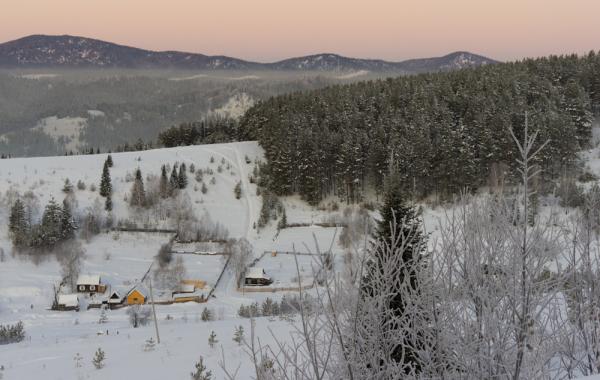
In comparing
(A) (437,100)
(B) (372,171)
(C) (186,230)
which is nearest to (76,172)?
(C) (186,230)

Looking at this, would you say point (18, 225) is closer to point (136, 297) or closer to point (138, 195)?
point (138, 195)

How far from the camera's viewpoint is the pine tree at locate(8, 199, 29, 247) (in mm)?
34875

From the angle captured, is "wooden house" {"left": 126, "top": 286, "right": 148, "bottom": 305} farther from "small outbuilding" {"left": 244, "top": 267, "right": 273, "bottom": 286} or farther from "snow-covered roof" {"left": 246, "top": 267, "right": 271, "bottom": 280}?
"snow-covered roof" {"left": 246, "top": 267, "right": 271, "bottom": 280}

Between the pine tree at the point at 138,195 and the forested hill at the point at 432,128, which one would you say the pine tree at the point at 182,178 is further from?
the forested hill at the point at 432,128

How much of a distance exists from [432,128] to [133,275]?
97.3 ft

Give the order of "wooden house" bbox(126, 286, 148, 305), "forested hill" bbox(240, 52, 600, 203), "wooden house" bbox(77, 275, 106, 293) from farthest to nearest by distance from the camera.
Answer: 1. "forested hill" bbox(240, 52, 600, 203)
2. "wooden house" bbox(77, 275, 106, 293)
3. "wooden house" bbox(126, 286, 148, 305)

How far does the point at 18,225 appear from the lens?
1412 inches

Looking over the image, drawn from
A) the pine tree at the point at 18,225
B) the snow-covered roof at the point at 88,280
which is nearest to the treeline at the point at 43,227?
the pine tree at the point at 18,225

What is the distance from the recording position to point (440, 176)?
4181cm

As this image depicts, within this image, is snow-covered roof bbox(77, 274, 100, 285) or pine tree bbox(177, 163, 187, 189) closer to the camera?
snow-covered roof bbox(77, 274, 100, 285)

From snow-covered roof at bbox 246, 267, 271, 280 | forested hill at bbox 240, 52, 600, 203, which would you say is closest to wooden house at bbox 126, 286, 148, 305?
snow-covered roof at bbox 246, 267, 271, 280

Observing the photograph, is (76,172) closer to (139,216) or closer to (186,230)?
(139,216)

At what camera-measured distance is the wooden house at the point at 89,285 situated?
30.5 m

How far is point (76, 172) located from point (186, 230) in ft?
54.2
